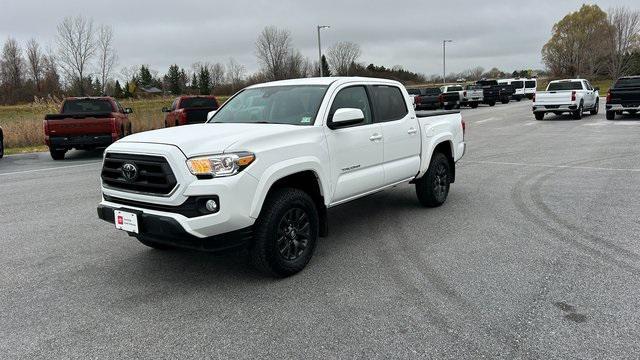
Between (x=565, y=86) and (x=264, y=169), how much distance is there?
75.0 feet

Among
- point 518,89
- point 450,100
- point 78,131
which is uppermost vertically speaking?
point 518,89

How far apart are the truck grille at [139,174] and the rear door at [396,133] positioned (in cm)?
262

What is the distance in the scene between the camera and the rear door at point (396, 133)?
580cm

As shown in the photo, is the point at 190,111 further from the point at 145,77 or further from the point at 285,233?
the point at 145,77

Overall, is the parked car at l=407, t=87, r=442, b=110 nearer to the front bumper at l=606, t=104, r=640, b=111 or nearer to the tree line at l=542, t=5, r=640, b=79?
the front bumper at l=606, t=104, r=640, b=111

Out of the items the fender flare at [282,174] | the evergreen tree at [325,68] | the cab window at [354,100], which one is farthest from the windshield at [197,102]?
the evergreen tree at [325,68]

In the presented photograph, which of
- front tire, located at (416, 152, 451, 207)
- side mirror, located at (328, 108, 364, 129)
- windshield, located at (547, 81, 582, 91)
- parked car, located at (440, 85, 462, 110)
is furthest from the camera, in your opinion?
parked car, located at (440, 85, 462, 110)

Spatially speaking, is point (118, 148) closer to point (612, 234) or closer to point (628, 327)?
point (628, 327)

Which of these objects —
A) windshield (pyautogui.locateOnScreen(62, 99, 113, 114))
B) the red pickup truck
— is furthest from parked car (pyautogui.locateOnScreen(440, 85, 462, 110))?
the red pickup truck

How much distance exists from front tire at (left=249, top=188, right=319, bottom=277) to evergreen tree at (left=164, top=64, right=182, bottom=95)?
9661 cm

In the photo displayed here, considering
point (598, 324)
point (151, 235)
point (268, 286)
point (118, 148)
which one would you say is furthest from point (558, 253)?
point (118, 148)

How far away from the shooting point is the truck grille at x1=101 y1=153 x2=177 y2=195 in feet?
13.1

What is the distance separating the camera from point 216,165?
396cm

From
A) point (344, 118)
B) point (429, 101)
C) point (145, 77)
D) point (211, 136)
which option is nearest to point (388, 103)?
point (344, 118)
